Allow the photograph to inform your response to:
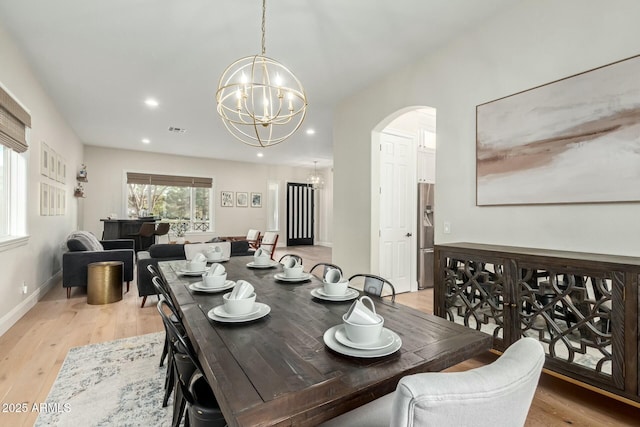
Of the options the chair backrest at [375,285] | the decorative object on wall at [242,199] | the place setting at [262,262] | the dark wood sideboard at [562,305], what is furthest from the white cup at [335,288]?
the decorative object on wall at [242,199]

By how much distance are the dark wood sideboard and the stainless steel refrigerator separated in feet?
7.25

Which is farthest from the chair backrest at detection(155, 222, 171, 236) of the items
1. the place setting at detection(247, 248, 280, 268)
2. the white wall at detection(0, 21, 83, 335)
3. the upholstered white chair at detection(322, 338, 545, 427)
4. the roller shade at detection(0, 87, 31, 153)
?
the upholstered white chair at detection(322, 338, 545, 427)

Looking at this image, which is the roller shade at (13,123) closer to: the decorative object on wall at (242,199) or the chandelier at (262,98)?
the chandelier at (262,98)

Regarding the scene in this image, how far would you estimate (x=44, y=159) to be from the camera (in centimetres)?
430

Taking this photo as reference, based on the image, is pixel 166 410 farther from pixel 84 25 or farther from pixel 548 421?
pixel 84 25

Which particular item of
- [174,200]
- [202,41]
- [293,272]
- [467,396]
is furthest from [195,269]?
[174,200]

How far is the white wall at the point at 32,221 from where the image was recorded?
10.1 ft

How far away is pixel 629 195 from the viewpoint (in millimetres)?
1981

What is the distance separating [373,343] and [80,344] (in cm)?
300

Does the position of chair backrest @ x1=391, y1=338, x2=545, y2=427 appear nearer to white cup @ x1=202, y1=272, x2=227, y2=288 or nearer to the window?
white cup @ x1=202, y1=272, x2=227, y2=288

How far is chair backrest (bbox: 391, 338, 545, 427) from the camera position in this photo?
569 millimetres

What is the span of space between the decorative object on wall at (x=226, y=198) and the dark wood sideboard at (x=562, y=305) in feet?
25.8

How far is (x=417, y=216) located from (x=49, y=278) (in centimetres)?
568

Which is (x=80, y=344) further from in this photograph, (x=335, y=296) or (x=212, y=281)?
(x=335, y=296)
